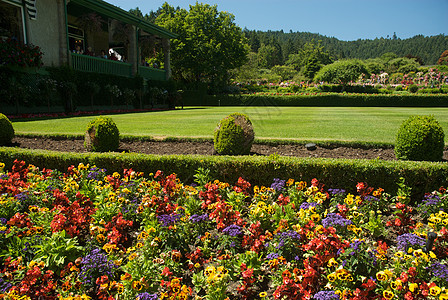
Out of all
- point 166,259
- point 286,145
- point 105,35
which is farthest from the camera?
point 105,35

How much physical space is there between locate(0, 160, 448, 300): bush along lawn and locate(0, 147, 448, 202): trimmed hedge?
28cm

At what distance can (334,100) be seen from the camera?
2802 cm

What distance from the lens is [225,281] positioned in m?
2.46

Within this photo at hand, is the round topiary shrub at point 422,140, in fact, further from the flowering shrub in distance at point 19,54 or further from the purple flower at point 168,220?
the flowering shrub in distance at point 19,54

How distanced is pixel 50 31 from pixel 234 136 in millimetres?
13428

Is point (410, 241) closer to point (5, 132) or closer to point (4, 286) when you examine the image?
point (4, 286)

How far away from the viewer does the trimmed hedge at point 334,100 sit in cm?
2539

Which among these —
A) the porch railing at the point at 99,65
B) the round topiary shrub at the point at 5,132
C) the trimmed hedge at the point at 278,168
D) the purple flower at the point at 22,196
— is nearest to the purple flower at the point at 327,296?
the trimmed hedge at the point at 278,168

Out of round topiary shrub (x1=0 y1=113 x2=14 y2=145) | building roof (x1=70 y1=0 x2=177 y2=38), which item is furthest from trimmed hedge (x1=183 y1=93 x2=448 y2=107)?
round topiary shrub (x1=0 y1=113 x2=14 y2=145)

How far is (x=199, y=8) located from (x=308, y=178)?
3507 cm

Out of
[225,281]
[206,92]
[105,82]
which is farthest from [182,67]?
[225,281]

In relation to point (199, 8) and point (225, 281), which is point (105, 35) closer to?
point (199, 8)

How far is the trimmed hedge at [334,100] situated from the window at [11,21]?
14385mm

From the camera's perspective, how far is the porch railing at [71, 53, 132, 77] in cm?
1589
